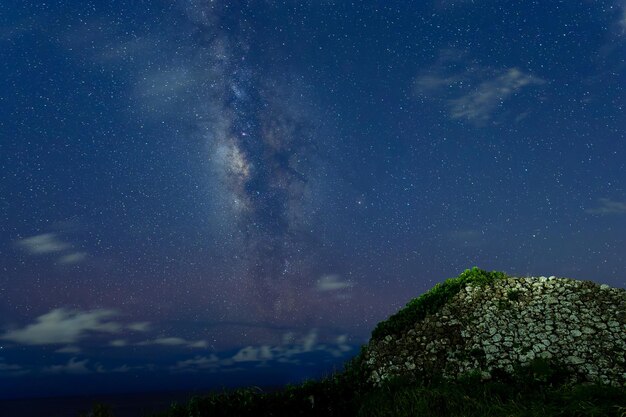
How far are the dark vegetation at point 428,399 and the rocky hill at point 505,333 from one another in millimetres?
594

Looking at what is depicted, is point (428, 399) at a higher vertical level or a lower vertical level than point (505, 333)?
lower

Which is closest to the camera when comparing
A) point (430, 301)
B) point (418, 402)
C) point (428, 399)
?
point (418, 402)

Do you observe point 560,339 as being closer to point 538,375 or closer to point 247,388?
point 538,375

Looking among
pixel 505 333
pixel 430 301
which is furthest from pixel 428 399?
pixel 430 301

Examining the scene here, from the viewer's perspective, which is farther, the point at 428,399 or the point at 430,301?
the point at 430,301

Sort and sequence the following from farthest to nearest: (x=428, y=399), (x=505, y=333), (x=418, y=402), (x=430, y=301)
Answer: (x=430, y=301) < (x=505, y=333) < (x=428, y=399) < (x=418, y=402)

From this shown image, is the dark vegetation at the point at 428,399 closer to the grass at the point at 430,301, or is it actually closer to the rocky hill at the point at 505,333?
the rocky hill at the point at 505,333

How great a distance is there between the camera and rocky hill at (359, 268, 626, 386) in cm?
1552

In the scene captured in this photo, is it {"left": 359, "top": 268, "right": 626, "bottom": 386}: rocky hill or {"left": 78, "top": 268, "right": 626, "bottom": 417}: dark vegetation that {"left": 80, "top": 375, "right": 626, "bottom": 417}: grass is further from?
{"left": 359, "top": 268, "right": 626, "bottom": 386}: rocky hill

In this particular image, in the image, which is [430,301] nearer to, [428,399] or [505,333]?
[505,333]

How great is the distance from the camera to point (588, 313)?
57.5ft

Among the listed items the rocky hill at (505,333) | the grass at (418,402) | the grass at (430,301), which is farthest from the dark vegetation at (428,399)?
the grass at (430,301)

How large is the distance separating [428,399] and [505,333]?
6337 millimetres

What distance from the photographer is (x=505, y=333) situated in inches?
671
